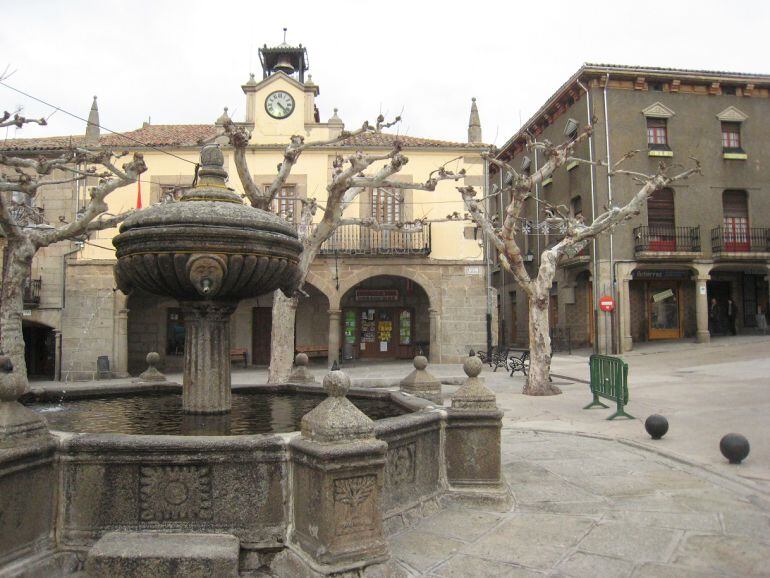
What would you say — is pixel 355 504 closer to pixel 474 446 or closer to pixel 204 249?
→ pixel 474 446

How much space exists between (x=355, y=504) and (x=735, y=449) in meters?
4.66

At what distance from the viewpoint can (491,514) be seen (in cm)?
443

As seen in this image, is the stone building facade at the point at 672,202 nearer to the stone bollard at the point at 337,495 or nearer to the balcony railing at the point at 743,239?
the balcony railing at the point at 743,239

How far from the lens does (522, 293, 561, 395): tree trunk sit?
12484mm

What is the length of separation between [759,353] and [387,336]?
40.7 ft

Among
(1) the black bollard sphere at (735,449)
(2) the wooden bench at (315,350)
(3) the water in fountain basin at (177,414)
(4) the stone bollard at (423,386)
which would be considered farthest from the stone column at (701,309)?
(3) the water in fountain basin at (177,414)

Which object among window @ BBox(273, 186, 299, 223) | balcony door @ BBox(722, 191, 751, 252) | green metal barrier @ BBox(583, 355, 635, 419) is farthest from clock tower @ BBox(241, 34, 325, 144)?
balcony door @ BBox(722, 191, 751, 252)

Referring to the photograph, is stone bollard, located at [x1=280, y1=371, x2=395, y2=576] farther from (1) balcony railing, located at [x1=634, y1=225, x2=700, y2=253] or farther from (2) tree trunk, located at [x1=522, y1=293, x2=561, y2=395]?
(1) balcony railing, located at [x1=634, y1=225, x2=700, y2=253]

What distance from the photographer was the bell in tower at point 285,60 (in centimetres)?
2341

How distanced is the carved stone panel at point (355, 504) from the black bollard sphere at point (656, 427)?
5391 mm

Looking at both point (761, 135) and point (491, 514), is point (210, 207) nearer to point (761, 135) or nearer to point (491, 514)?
point (491, 514)

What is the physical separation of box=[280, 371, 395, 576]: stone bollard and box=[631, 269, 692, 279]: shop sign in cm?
2037

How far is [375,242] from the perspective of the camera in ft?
66.6

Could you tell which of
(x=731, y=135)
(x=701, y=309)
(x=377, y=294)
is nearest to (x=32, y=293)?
(x=377, y=294)
